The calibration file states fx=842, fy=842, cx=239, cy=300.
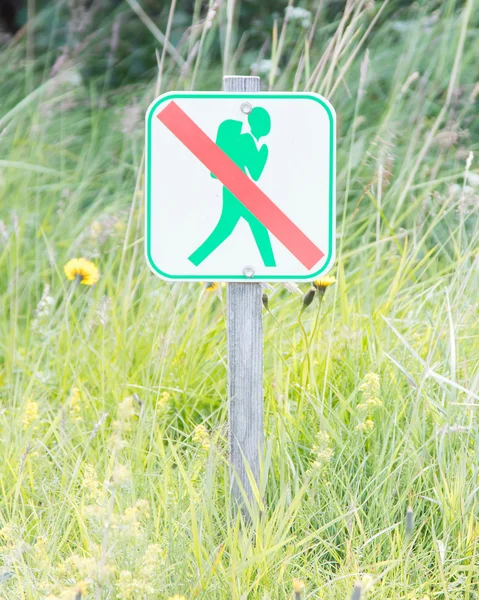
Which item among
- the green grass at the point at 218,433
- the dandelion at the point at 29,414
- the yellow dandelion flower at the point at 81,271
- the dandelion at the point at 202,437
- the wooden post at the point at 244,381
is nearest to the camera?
the green grass at the point at 218,433

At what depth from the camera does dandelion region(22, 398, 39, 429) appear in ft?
7.06

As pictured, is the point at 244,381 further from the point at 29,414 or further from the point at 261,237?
the point at 29,414

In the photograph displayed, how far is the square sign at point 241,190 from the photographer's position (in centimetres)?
174

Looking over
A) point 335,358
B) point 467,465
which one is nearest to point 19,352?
point 335,358

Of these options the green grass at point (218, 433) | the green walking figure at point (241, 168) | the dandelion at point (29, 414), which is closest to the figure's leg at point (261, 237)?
the green walking figure at point (241, 168)

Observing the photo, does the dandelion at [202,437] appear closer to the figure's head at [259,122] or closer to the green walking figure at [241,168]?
the green walking figure at [241,168]

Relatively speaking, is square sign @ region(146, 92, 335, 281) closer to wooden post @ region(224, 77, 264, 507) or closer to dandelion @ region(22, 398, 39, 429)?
wooden post @ region(224, 77, 264, 507)

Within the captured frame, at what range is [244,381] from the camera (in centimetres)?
184

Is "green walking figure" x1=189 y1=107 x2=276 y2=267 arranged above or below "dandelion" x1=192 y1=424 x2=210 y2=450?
above

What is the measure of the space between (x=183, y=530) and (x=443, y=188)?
2230mm

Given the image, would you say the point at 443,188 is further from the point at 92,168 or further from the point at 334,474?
the point at 334,474

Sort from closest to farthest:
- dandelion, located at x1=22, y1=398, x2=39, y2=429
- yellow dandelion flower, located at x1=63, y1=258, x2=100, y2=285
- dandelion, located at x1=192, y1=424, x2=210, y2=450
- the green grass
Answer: the green grass
dandelion, located at x1=192, y1=424, x2=210, y2=450
dandelion, located at x1=22, y1=398, x2=39, y2=429
yellow dandelion flower, located at x1=63, y1=258, x2=100, y2=285

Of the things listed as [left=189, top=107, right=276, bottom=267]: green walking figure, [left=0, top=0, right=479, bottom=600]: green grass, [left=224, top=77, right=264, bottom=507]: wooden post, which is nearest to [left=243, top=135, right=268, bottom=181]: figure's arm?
[left=189, top=107, right=276, bottom=267]: green walking figure

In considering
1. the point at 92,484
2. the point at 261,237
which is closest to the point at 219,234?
the point at 261,237
